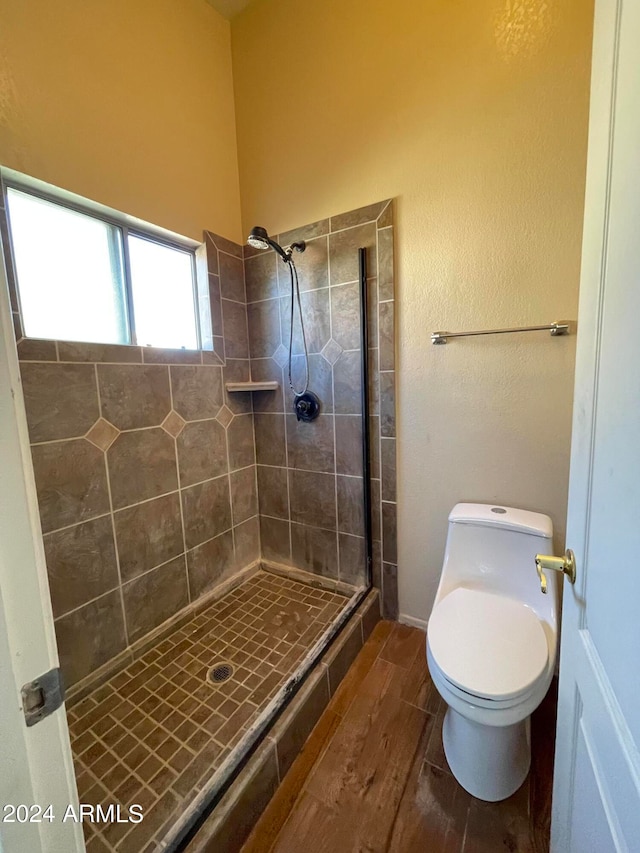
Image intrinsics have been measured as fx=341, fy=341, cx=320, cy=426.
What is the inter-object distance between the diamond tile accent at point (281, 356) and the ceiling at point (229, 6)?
1.75 m

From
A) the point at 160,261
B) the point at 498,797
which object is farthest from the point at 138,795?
the point at 160,261

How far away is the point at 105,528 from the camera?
1.43 metres

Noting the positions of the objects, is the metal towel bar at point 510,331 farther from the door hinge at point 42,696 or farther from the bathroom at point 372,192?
the door hinge at point 42,696

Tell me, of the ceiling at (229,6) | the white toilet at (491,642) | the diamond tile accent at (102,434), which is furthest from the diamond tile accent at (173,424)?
the ceiling at (229,6)

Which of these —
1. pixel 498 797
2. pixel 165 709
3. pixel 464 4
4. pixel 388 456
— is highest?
pixel 464 4

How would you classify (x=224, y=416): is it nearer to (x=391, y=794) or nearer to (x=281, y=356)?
(x=281, y=356)

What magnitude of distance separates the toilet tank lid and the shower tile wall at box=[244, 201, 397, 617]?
38 cm

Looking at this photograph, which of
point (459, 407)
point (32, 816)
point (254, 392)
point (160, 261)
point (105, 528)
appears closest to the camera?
point (32, 816)

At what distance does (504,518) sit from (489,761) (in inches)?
31.1

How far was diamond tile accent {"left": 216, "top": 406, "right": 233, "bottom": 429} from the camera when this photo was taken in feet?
6.32

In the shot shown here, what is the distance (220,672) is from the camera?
1456mm

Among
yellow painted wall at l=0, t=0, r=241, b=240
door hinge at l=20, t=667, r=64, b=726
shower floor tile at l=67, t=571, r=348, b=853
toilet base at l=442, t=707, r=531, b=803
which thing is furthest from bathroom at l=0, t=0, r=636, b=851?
door hinge at l=20, t=667, r=64, b=726

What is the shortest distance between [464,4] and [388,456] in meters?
1.88

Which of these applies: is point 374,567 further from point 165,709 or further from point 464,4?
point 464,4
